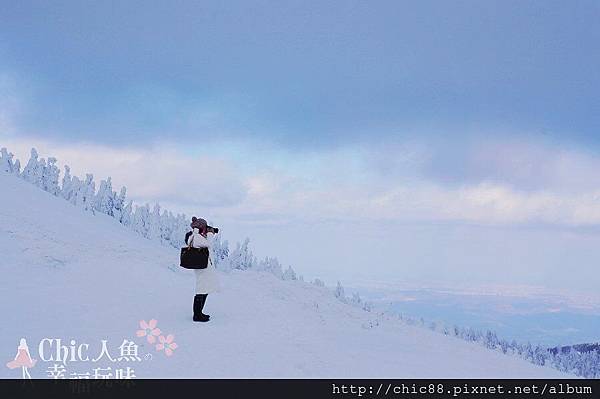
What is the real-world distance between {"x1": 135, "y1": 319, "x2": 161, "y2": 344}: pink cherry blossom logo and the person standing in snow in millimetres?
779

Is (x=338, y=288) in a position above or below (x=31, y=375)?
above

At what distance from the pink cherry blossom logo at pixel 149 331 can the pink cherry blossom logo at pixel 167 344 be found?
14 centimetres

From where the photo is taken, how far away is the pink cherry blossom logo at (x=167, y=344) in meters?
9.25

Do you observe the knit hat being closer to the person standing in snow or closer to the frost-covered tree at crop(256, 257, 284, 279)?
the person standing in snow

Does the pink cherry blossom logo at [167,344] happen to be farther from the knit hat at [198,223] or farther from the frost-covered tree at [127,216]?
the frost-covered tree at [127,216]

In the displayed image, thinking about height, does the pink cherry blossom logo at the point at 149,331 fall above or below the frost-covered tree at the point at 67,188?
below

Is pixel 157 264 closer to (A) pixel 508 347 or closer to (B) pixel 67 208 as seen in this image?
(B) pixel 67 208

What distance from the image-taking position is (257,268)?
60.7ft

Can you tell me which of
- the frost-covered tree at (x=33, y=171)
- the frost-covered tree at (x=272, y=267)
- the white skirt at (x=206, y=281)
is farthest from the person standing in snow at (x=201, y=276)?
the frost-covered tree at (x=33, y=171)

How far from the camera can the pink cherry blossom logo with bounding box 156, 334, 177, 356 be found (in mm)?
9250

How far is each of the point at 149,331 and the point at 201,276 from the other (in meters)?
1.34

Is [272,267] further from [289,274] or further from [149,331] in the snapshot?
[149,331]

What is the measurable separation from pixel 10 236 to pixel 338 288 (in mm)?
9053
